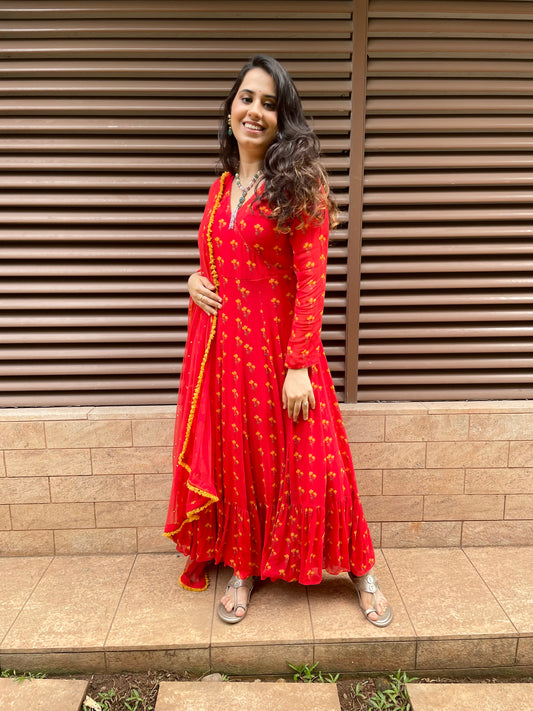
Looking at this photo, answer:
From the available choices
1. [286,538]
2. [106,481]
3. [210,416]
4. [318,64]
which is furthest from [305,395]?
[318,64]

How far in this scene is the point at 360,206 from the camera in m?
2.64

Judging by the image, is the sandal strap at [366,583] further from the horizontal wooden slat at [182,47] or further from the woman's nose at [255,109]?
the horizontal wooden slat at [182,47]

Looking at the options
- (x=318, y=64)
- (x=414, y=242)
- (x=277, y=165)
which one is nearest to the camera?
(x=277, y=165)

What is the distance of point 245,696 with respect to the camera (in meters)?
2.04

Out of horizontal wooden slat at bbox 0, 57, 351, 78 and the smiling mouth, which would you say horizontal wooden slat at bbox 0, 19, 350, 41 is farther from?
the smiling mouth

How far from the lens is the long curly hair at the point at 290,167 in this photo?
1.98 m

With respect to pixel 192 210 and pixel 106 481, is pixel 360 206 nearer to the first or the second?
pixel 192 210

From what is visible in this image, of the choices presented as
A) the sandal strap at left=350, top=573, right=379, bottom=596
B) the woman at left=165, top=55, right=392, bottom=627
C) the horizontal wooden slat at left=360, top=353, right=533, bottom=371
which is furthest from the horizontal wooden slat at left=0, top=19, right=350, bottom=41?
the sandal strap at left=350, top=573, right=379, bottom=596

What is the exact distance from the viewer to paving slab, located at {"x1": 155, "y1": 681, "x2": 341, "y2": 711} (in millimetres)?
1998

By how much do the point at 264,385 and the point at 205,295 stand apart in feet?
1.43

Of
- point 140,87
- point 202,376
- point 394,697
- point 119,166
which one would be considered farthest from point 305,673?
point 140,87

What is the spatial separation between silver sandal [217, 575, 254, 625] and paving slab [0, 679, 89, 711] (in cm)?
57

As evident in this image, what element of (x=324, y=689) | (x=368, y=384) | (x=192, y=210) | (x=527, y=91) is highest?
(x=527, y=91)

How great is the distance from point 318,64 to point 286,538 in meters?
2.09
